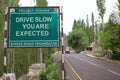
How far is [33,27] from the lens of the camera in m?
11.6

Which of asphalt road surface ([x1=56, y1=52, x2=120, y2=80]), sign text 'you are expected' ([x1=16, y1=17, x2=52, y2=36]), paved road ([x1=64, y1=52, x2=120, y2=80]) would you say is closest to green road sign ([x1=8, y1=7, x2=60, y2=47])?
sign text 'you are expected' ([x1=16, y1=17, x2=52, y2=36])

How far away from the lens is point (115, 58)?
2354 inches

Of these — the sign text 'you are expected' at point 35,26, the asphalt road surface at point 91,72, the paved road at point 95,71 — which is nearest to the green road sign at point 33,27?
the sign text 'you are expected' at point 35,26

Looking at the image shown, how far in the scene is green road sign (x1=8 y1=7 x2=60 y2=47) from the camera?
11.6m

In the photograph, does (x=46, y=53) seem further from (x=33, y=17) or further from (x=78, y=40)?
(x=78, y=40)

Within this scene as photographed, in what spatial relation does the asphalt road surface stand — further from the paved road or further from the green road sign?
the green road sign

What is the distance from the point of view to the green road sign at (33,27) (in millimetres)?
11633

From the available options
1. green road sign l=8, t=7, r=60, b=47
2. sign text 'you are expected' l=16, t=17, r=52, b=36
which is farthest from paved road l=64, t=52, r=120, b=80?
sign text 'you are expected' l=16, t=17, r=52, b=36

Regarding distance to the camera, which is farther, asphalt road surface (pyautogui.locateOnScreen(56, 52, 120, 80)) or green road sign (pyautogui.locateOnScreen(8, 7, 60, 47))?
asphalt road surface (pyautogui.locateOnScreen(56, 52, 120, 80))

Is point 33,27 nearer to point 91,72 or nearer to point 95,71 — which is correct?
point 91,72

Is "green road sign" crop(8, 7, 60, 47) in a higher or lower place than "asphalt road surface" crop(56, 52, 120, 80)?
higher

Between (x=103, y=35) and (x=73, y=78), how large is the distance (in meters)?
36.1

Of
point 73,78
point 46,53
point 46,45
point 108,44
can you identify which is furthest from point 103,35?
point 46,45

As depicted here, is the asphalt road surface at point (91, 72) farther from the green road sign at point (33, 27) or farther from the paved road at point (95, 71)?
the green road sign at point (33, 27)
